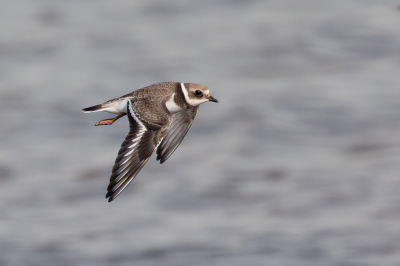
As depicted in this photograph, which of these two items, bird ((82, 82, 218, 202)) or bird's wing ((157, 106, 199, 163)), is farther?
bird's wing ((157, 106, 199, 163))

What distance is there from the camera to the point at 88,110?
11406 mm

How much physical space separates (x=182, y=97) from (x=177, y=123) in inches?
48.8

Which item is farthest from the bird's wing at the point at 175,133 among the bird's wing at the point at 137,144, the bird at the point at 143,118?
the bird's wing at the point at 137,144

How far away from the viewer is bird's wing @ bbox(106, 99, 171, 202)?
33.8 feet

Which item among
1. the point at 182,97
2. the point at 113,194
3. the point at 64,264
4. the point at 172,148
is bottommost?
the point at 64,264

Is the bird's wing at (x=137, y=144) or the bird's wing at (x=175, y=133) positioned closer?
the bird's wing at (x=137, y=144)

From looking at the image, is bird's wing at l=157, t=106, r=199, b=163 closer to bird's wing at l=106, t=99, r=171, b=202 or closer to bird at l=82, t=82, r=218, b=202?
bird at l=82, t=82, r=218, b=202

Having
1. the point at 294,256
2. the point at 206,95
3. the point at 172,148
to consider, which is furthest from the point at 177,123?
the point at 294,256

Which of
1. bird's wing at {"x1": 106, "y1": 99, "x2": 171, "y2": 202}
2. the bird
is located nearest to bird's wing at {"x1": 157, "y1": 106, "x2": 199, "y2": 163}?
the bird

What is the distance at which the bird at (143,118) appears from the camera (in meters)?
10.4

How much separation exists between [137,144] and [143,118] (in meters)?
0.56

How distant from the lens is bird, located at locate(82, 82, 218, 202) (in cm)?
1036

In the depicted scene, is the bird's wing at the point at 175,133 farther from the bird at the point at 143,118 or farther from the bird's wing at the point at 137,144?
the bird's wing at the point at 137,144

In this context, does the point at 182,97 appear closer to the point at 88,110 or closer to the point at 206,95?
the point at 206,95
